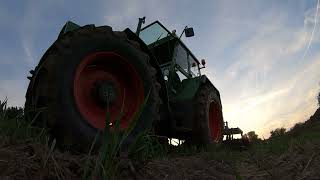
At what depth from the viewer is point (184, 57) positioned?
6.97 m

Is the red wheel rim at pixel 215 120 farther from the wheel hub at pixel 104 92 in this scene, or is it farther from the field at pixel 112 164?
the field at pixel 112 164

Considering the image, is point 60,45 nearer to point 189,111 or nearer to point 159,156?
point 159,156

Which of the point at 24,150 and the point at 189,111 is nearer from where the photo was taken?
the point at 24,150

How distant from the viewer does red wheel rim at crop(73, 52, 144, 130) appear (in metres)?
3.50

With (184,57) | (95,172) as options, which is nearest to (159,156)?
(95,172)

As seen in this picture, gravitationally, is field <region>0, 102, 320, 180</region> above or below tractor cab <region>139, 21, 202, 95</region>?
below

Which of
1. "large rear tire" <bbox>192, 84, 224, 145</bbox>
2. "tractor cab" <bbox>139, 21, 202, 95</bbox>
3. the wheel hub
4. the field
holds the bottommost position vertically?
the field

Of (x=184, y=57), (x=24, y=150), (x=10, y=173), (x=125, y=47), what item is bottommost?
(x=10, y=173)

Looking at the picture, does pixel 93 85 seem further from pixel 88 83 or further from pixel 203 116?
pixel 203 116

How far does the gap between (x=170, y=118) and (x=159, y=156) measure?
2.03 m

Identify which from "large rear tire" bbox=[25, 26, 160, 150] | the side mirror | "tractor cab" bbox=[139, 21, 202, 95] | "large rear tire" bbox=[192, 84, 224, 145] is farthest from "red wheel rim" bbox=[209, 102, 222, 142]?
"large rear tire" bbox=[25, 26, 160, 150]

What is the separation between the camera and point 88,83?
361 centimetres

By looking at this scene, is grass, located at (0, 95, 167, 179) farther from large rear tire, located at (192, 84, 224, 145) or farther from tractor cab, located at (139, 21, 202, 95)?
tractor cab, located at (139, 21, 202, 95)

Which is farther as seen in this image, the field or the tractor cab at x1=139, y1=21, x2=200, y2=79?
the tractor cab at x1=139, y1=21, x2=200, y2=79
